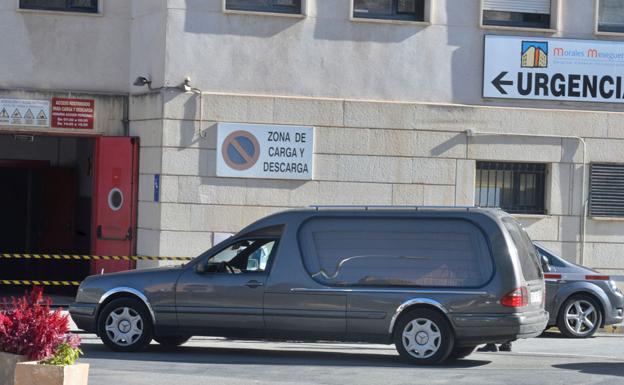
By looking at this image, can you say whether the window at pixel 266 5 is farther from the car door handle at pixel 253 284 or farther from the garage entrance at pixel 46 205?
the car door handle at pixel 253 284

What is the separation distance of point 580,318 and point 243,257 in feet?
19.8

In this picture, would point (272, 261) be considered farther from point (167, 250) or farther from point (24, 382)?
point (167, 250)

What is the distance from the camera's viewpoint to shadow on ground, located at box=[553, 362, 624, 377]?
42.1ft

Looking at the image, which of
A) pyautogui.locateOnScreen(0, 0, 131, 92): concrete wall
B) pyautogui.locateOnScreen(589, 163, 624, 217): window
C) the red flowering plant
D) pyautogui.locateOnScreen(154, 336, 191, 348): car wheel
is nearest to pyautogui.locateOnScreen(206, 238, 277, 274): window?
pyautogui.locateOnScreen(154, 336, 191, 348): car wheel

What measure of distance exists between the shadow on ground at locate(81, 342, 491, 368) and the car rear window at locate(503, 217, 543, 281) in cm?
120

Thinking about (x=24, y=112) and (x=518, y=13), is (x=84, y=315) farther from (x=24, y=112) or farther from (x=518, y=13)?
(x=518, y=13)

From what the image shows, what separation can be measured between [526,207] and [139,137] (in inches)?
272

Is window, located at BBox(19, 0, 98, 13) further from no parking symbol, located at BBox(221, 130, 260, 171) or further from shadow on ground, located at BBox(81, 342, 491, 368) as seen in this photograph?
shadow on ground, located at BBox(81, 342, 491, 368)

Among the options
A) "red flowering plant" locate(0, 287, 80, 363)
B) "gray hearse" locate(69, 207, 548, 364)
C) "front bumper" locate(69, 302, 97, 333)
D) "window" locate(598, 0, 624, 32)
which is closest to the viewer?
"red flowering plant" locate(0, 287, 80, 363)

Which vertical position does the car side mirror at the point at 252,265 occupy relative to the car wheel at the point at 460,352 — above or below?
above

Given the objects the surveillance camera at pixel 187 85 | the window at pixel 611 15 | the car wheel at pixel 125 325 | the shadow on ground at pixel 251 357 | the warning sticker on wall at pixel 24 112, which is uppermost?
the window at pixel 611 15

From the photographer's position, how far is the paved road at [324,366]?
11.9 metres

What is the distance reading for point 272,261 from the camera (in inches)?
531

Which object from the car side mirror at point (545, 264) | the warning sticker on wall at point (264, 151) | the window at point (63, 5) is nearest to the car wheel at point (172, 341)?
the warning sticker on wall at point (264, 151)
